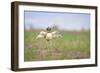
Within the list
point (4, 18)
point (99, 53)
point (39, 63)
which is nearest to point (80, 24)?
point (99, 53)

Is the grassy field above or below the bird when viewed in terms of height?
below

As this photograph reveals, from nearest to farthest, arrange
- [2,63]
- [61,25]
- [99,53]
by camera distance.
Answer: [2,63]
[61,25]
[99,53]

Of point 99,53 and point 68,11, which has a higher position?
point 68,11

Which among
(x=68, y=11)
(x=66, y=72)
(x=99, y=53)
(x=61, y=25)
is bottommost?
(x=66, y=72)

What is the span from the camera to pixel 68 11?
5.92 ft

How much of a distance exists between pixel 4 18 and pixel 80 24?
24.7 inches

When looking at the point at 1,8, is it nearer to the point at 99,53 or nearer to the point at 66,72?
the point at 66,72

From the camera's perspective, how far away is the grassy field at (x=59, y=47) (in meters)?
1.69

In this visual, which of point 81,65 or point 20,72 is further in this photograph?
point 81,65

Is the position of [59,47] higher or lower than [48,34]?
lower

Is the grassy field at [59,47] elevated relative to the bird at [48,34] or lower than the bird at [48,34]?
lower

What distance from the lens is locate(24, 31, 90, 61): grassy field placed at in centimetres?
169

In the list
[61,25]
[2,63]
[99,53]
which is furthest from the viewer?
[99,53]

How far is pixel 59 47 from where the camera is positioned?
1.79 m
